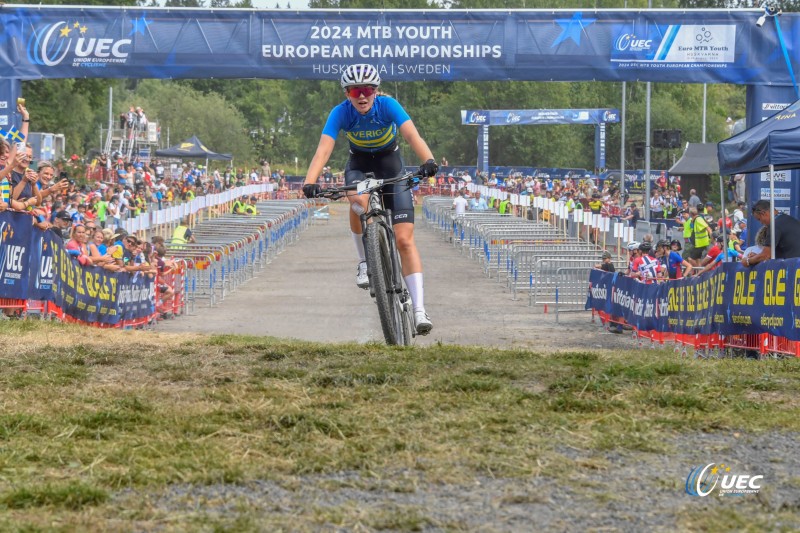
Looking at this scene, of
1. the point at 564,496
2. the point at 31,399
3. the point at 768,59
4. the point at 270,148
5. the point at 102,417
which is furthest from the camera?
the point at 270,148

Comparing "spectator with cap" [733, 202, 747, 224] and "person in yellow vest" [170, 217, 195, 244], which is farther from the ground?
"spectator with cap" [733, 202, 747, 224]

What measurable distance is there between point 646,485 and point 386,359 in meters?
3.04

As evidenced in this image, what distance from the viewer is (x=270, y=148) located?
10612cm

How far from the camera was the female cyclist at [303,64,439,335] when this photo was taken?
8914 mm

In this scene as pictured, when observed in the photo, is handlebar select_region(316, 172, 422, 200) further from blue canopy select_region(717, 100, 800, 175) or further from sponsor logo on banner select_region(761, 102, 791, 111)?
sponsor logo on banner select_region(761, 102, 791, 111)

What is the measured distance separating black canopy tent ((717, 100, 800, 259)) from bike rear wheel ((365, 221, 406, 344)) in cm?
525

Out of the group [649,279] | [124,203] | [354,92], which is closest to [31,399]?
[354,92]

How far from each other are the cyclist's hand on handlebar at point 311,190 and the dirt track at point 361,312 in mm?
4841

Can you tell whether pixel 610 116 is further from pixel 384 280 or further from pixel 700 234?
pixel 384 280

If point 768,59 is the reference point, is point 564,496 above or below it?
below

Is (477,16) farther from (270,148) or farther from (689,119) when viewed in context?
(270,148)

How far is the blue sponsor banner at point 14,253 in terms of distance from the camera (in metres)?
12.8

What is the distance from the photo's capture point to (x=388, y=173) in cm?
934

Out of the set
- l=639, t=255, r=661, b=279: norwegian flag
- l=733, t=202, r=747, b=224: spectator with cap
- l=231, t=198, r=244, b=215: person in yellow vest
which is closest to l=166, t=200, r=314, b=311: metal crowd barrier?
l=231, t=198, r=244, b=215: person in yellow vest
